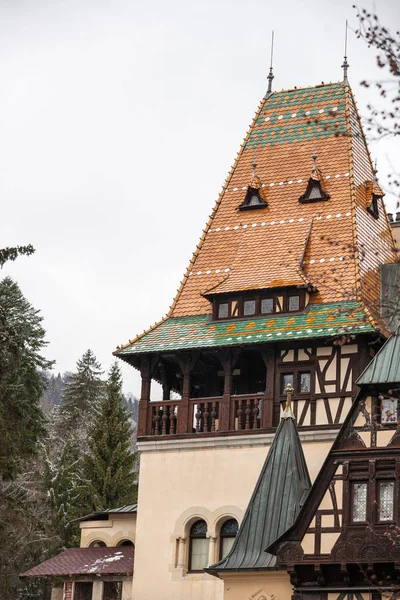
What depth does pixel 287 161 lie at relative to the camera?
130 feet

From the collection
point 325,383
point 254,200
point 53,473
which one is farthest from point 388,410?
point 53,473

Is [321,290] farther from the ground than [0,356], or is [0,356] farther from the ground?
[321,290]

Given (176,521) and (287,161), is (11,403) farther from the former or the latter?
(287,161)

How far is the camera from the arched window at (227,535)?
34219mm

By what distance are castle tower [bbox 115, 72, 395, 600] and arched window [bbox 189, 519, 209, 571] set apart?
0.11ft

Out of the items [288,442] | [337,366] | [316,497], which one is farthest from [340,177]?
[316,497]

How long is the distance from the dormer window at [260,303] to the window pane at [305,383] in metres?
1.87

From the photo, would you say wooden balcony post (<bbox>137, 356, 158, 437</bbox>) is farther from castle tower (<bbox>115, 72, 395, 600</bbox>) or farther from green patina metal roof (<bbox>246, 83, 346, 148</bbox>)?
green patina metal roof (<bbox>246, 83, 346, 148</bbox>)

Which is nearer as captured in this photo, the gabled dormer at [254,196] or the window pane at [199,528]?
the window pane at [199,528]

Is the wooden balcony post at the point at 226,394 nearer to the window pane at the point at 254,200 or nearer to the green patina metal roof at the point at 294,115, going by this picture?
the window pane at the point at 254,200

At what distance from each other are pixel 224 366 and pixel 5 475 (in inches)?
257

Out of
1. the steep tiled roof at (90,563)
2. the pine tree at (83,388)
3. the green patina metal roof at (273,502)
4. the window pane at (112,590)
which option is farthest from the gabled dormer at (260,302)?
the pine tree at (83,388)

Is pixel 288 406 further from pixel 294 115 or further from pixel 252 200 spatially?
pixel 294 115

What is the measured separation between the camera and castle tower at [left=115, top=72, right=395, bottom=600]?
34.2m
